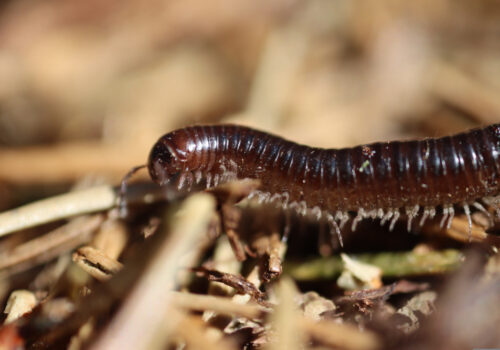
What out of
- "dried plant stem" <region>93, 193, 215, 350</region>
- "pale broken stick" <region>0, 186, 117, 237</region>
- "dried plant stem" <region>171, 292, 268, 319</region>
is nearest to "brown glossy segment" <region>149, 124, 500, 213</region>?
"pale broken stick" <region>0, 186, 117, 237</region>

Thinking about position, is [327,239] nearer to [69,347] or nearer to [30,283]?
[69,347]

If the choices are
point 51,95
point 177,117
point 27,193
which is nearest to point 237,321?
point 27,193

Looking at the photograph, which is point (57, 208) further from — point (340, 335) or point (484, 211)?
point (484, 211)

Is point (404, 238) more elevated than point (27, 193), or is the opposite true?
point (27, 193)

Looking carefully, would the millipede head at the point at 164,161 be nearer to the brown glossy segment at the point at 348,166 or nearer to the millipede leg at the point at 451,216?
the brown glossy segment at the point at 348,166

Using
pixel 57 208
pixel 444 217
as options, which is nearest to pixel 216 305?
pixel 57 208

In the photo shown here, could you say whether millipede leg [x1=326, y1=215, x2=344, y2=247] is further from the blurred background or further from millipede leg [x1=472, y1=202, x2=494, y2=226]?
the blurred background

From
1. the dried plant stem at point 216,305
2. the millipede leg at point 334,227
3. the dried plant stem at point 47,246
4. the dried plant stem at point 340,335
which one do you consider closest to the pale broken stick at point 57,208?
the dried plant stem at point 47,246
